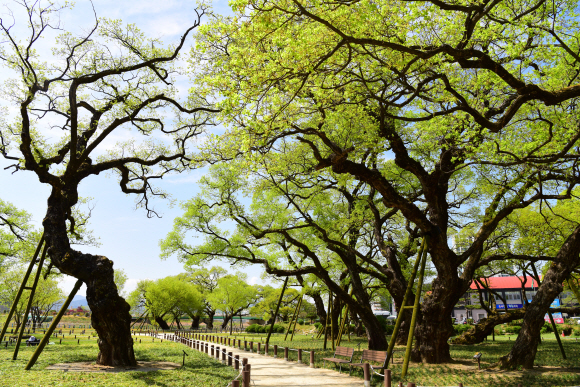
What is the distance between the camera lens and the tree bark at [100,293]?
14805 mm

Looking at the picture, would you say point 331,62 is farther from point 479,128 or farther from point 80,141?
point 80,141

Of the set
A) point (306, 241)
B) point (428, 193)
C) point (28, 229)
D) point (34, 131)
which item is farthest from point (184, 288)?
point (428, 193)

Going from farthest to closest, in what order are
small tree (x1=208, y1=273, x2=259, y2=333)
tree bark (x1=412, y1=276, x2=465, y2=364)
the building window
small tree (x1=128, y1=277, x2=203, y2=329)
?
the building window < small tree (x1=208, y1=273, x2=259, y2=333) < small tree (x1=128, y1=277, x2=203, y2=329) < tree bark (x1=412, y1=276, x2=465, y2=364)

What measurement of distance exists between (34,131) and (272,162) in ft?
37.8

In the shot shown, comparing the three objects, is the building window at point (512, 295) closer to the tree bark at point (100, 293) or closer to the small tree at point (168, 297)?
the small tree at point (168, 297)

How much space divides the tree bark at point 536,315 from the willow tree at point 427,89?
36 mm

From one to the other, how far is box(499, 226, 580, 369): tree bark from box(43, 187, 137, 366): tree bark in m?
13.9

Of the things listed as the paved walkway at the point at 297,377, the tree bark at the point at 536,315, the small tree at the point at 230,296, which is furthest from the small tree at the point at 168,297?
the tree bark at the point at 536,315

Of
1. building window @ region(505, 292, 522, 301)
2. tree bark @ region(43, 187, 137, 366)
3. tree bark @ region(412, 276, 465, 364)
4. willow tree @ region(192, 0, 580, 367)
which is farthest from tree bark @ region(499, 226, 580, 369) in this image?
building window @ region(505, 292, 522, 301)

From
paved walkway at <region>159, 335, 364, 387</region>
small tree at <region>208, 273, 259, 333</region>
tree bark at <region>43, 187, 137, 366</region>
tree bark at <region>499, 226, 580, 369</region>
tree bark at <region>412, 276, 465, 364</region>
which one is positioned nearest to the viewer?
paved walkway at <region>159, 335, 364, 387</region>

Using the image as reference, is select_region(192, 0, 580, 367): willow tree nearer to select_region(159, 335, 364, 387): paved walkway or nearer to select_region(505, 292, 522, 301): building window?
select_region(159, 335, 364, 387): paved walkway

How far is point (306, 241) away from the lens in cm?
2644

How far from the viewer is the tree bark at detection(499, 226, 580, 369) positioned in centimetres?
1303

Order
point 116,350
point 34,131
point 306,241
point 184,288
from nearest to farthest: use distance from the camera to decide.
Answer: point 116,350, point 34,131, point 306,241, point 184,288
